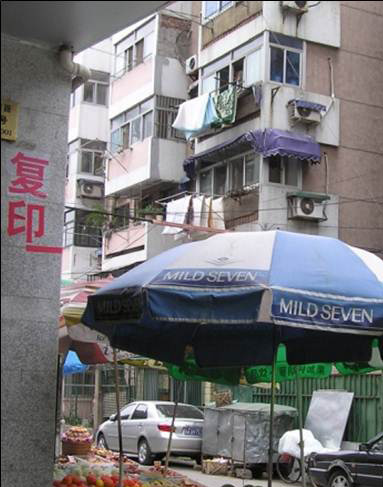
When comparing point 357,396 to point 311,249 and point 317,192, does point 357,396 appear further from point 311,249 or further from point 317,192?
point 311,249

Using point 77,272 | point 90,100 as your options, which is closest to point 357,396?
point 77,272

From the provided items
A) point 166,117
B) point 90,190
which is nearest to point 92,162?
point 90,190

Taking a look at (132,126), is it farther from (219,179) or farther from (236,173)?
(236,173)

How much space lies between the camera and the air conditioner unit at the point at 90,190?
3212cm

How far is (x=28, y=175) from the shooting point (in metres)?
5.86

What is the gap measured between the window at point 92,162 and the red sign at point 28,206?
26.7 metres

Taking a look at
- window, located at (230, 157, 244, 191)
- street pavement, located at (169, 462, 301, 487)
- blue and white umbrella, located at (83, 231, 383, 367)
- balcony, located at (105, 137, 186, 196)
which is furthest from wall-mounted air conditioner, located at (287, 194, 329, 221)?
blue and white umbrella, located at (83, 231, 383, 367)

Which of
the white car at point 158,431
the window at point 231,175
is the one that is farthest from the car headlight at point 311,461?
the window at point 231,175

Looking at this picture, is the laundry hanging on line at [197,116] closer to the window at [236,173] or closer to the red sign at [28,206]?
the window at [236,173]

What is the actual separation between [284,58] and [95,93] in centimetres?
1237

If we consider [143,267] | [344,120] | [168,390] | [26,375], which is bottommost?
[168,390]

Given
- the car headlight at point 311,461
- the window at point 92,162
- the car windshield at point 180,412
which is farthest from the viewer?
the window at point 92,162

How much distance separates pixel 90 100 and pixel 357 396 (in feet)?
62.7

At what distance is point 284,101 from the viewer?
22516mm
